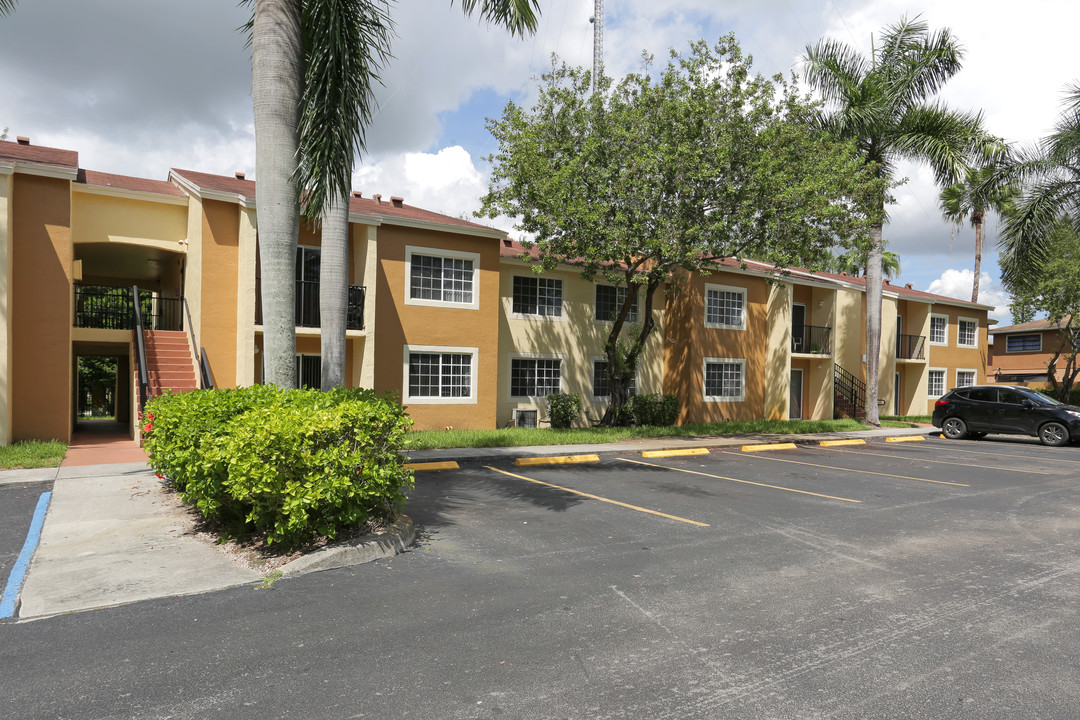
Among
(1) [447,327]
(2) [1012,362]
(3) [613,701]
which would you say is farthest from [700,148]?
(2) [1012,362]

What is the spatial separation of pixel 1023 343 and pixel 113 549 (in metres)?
52.9

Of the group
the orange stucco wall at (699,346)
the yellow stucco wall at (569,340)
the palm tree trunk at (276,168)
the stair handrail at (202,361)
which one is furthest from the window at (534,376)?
the palm tree trunk at (276,168)

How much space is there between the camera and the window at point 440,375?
1858 cm

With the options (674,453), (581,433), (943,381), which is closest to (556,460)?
(674,453)

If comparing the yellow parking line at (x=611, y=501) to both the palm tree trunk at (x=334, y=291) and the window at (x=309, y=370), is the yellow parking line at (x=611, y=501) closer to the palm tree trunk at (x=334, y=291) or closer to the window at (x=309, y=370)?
the palm tree trunk at (x=334, y=291)

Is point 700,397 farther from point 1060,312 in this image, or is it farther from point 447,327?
point 1060,312

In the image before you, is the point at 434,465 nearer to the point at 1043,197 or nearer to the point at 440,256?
the point at 440,256

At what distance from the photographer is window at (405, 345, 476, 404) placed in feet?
61.0

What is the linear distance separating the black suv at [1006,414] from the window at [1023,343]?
27.8 meters

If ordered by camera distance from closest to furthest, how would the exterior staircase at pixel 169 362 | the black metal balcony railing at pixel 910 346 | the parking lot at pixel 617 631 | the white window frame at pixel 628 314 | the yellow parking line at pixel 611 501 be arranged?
the parking lot at pixel 617 631
the yellow parking line at pixel 611 501
the exterior staircase at pixel 169 362
the white window frame at pixel 628 314
the black metal balcony railing at pixel 910 346

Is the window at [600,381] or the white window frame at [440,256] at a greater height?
the white window frame at [440,256]

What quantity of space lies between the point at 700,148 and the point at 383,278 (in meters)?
8.81

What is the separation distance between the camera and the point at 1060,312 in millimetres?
29406

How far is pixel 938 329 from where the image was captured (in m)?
33.8
